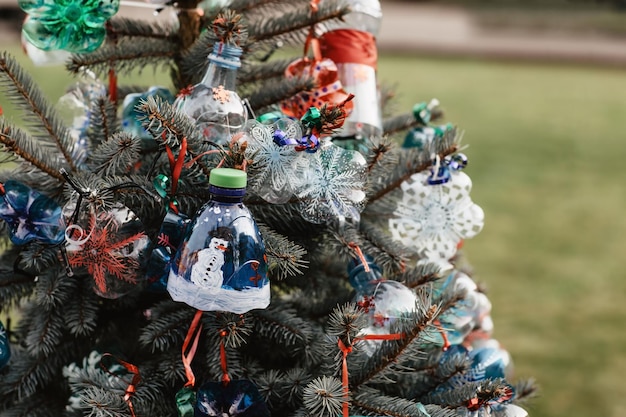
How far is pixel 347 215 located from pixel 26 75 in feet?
1.58

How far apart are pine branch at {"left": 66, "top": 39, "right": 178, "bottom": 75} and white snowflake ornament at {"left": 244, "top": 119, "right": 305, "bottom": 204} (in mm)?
289

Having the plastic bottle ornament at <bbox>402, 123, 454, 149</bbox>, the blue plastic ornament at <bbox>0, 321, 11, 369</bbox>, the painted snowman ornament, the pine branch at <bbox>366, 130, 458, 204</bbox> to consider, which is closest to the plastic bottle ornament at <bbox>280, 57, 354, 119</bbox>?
the pine branch at <bbox>366, 130, 458, 204</bbox>

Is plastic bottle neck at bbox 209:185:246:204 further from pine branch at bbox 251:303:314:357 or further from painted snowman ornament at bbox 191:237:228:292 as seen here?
pine branch at bbox 251:303:314:357

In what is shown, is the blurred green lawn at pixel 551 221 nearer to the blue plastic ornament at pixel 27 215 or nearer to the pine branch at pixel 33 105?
the pine branch at pixel 33 105

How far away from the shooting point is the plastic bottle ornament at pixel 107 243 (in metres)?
0.89

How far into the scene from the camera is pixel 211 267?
32.5 inches

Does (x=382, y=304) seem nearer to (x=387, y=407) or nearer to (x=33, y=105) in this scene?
(x=387, y=407)

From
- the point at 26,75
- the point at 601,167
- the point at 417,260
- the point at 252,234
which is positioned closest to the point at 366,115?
the point at 417,260

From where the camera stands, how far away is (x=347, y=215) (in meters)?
0.96

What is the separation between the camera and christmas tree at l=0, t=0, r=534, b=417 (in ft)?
2.93

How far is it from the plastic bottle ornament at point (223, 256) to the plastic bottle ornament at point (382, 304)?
0.21 m

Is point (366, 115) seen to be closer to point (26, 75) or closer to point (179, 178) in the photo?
point (179, 178)

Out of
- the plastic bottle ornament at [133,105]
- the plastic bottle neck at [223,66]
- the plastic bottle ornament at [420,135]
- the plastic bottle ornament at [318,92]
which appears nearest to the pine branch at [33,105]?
the plastic bottle ornament at [133,105]

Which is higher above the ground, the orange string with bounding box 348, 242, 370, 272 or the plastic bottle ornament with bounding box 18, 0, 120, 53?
the plastic bottle ornament with bounding box 18, 0, 120, 53
